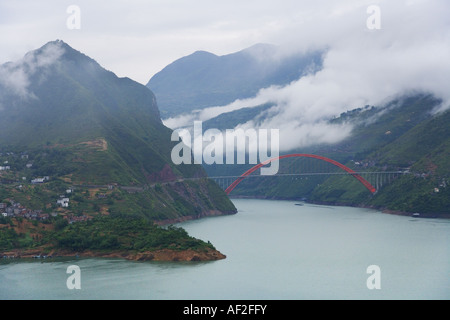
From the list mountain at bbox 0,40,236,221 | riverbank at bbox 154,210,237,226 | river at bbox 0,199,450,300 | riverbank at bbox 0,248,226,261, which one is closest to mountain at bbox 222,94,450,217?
riverbank at bbox 154,210,237,226

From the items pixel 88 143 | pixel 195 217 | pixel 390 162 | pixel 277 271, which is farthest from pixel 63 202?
pixel 390 162

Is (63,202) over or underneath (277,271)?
over

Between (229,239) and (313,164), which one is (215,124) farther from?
(229,239)

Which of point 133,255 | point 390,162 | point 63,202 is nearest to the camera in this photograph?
point 133,255

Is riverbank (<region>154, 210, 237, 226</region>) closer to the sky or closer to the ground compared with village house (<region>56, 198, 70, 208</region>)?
closer to the ground

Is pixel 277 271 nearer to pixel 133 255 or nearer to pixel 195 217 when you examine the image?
pixel 133 255

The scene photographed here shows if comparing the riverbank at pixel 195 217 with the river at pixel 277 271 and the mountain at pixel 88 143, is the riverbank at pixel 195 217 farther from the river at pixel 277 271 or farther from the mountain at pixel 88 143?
the river at pixel 277 271

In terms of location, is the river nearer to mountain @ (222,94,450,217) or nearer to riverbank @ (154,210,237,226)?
riverbank @ (154,210,237,226)

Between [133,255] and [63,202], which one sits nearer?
[133,255]
